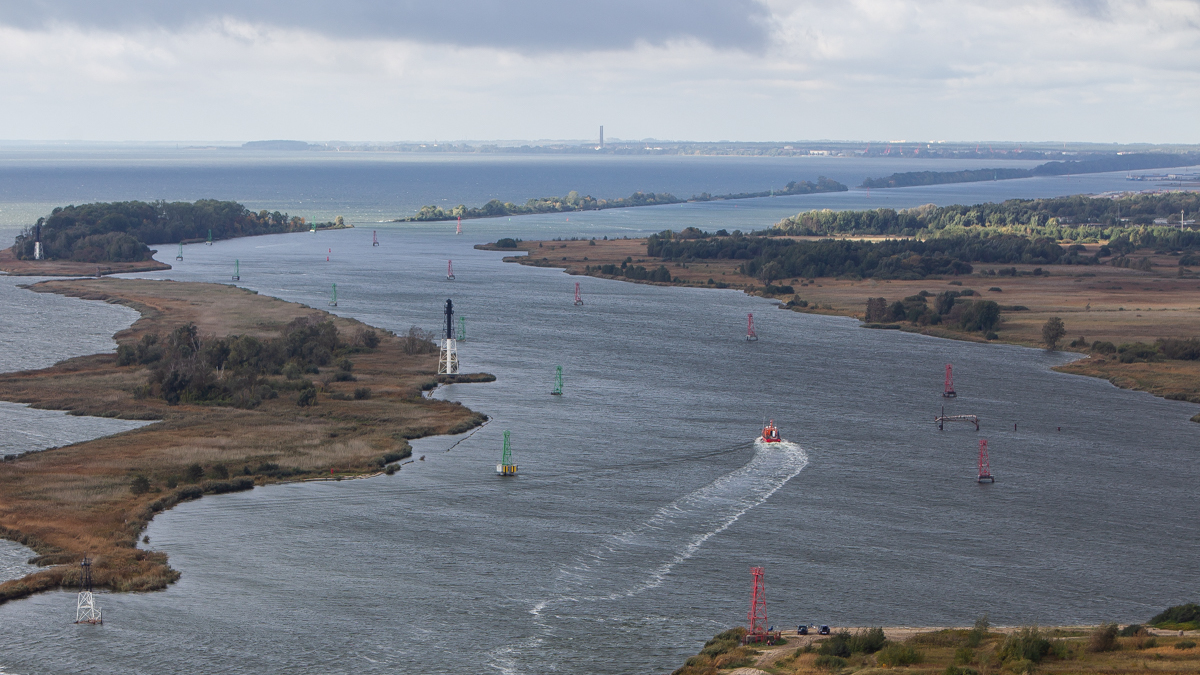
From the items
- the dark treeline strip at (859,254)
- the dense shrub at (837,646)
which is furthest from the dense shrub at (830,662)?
the dark treeline strip at (859,254)

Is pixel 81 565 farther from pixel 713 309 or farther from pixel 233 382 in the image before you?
pixel 713 309

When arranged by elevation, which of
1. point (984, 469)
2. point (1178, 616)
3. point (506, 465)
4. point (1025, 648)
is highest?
point (506, 465)

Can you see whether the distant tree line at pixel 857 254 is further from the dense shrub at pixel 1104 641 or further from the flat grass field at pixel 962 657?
the dense shrub at pixel 1104 641

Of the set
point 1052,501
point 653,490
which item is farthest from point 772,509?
point 1052,501

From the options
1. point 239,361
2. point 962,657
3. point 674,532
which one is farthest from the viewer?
point 239,361

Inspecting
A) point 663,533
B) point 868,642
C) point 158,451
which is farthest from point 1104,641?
point 158,451

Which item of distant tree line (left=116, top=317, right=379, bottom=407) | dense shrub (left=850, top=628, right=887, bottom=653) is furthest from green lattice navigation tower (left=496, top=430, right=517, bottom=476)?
dense shrub (left=850, top=628, right=887, bottom=653)

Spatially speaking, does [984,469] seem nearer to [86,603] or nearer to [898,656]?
[898,656]
